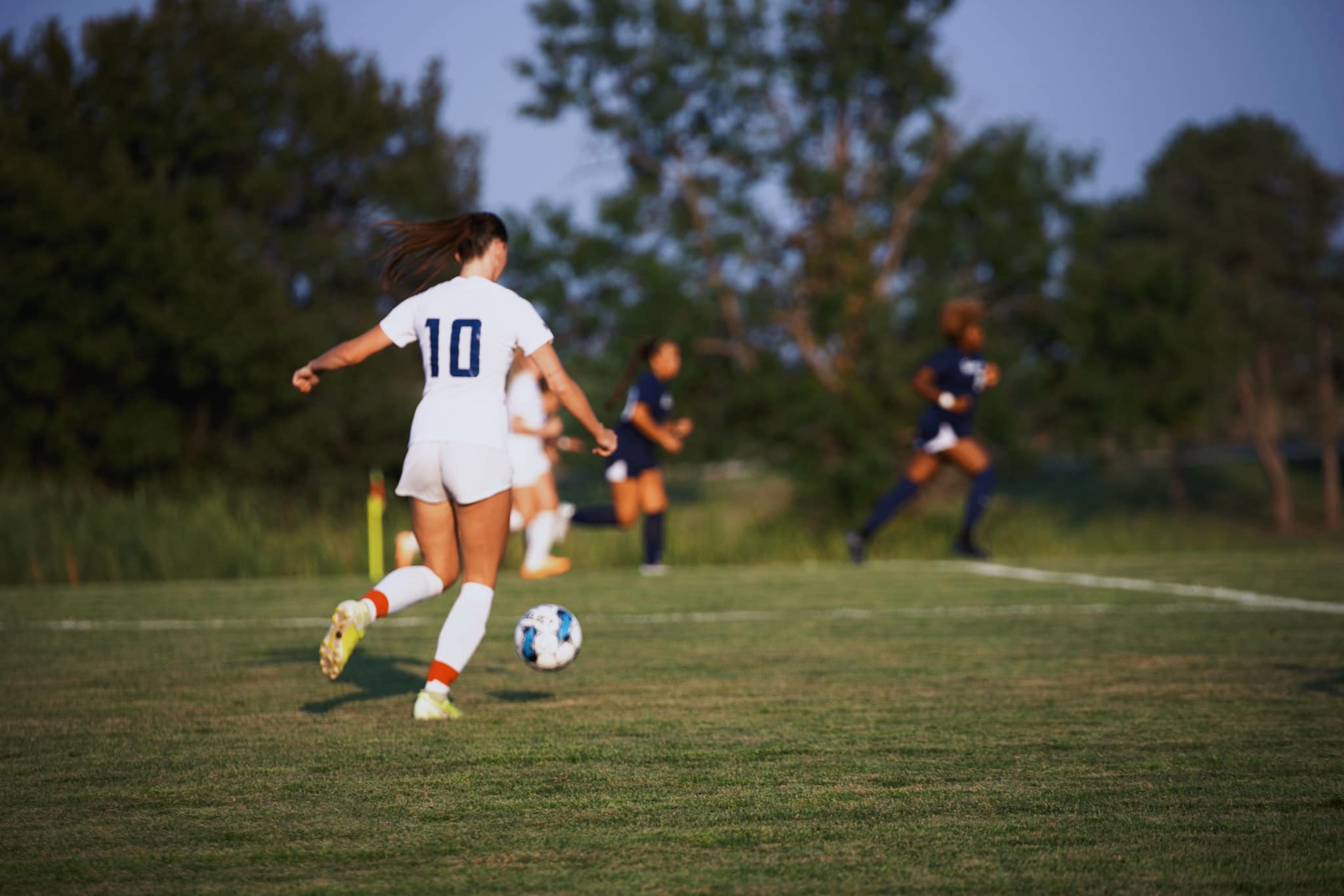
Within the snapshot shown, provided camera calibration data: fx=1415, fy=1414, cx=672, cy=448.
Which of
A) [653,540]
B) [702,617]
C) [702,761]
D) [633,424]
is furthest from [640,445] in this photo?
[702,761]

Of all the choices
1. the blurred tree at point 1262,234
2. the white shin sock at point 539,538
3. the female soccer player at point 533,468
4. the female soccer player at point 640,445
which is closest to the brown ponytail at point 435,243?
the female soccer player at point 533,468

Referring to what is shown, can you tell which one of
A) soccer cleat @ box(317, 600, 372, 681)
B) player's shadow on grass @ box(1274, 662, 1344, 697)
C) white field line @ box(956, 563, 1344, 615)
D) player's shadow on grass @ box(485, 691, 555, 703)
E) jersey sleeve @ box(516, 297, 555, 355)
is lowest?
white field line @ box(956, 563, 1344, 615)

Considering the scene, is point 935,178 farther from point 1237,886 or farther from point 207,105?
point 1237,886

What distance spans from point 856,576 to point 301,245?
2358cm

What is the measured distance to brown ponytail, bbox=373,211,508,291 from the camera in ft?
17.2

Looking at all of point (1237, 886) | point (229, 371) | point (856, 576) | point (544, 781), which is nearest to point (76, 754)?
point (544, 781)

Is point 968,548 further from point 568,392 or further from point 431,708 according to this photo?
point 431,708

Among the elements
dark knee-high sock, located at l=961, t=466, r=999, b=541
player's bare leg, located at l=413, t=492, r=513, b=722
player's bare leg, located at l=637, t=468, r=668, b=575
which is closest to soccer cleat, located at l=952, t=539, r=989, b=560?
dark knee-high sock, located at l=961, t=466, r=999, b=541

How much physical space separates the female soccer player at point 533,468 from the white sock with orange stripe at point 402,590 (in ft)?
20.3

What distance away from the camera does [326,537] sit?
50.4 feet

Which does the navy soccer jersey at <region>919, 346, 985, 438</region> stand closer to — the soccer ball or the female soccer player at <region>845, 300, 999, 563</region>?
the female soccer player at <region>845, 300, 999, 563</region>

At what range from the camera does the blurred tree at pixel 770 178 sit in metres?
25.8

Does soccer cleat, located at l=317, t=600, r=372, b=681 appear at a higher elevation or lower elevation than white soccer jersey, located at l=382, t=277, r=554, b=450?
lower

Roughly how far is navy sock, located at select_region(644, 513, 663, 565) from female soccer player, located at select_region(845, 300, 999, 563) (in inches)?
80.6
